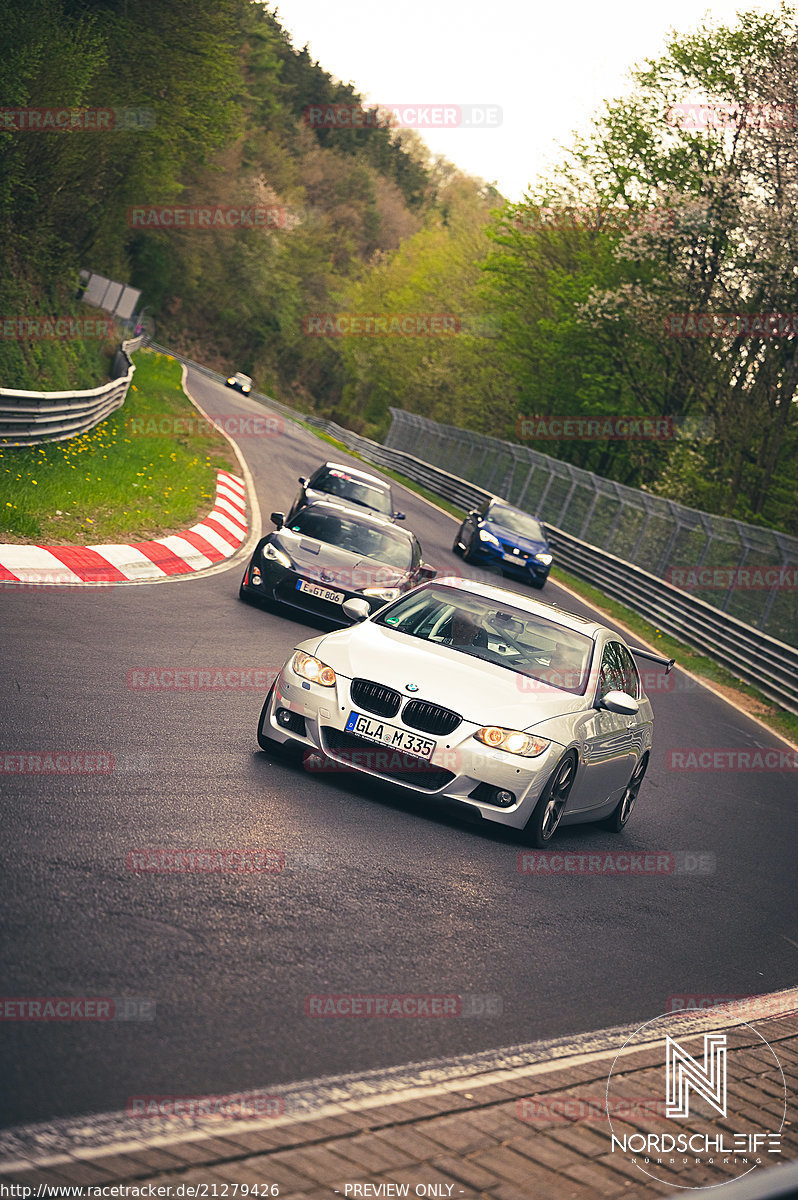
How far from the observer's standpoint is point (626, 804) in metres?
9.91

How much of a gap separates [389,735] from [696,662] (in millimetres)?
18757

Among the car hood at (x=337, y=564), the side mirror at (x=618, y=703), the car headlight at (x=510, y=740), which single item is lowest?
the car hood at (x=337, y=564)

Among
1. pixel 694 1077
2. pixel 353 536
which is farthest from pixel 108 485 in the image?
pixel 694 1077

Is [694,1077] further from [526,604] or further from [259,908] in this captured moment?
[526,604]

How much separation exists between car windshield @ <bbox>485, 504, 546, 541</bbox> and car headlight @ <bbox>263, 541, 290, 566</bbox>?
16.6m

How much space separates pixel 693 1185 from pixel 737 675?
69.2 ft

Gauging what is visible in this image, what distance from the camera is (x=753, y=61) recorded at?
37.8 m

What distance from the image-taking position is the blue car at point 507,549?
2958 centimetres

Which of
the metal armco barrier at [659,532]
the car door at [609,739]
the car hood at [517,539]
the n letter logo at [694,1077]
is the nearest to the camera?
the n letter logo at [694,1077]

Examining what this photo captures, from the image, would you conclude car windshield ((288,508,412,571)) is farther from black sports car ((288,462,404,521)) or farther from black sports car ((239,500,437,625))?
black sports car ((288,462,404,521))

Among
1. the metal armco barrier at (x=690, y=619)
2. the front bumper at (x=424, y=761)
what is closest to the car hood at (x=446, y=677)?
the front bumper at (x=424, y=761)

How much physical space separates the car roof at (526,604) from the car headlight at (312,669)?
1.65m

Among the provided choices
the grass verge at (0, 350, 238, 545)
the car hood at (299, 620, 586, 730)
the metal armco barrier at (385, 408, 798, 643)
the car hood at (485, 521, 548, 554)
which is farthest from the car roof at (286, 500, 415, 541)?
the car hood at (485, 521, 548, 554)

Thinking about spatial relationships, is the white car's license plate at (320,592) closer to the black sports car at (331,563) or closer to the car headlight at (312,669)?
the black sports car at (331,563)
